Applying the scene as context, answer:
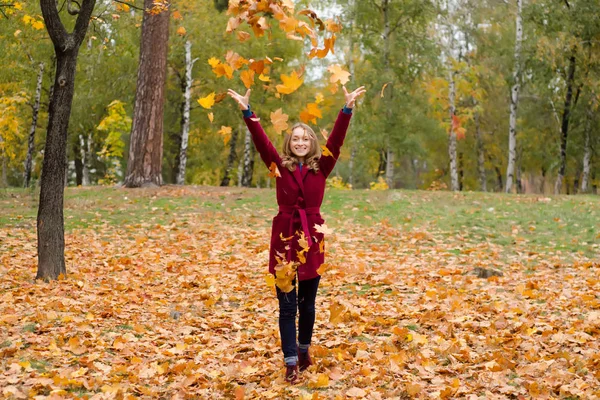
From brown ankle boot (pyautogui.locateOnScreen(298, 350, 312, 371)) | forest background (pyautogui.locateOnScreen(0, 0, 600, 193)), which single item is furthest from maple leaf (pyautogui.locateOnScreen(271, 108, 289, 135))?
forest background (pyautogui.locateOnScreen(0, 0, 600, 193))

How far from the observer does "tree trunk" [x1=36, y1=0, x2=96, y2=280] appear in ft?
24.6

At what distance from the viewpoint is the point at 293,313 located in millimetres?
4703

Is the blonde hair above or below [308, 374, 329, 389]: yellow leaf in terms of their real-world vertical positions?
above

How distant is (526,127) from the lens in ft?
116

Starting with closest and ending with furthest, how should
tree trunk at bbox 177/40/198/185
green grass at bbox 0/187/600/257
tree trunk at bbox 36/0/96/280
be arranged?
tree trunk at bbox 36/0/96/280 → green grass at bbox 0/187/600/257 → tree trunk at bbox 177/40/198/185

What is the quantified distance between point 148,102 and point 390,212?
6.48 metres

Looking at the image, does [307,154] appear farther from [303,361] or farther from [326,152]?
[303,361]

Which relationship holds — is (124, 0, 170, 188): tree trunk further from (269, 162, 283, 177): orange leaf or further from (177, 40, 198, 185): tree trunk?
(269, 162, 283, 177): orange leaf

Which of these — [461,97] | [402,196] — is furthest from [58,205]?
[461,97]

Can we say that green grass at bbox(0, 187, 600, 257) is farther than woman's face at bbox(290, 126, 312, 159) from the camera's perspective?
Yes

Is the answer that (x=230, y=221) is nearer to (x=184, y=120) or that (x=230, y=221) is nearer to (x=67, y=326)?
(x=67, y=326)

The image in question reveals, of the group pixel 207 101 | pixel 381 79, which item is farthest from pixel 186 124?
pixel 207 101

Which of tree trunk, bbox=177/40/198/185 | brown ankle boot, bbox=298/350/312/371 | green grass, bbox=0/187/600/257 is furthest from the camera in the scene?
tree trunk, bbox=177/40/198/185

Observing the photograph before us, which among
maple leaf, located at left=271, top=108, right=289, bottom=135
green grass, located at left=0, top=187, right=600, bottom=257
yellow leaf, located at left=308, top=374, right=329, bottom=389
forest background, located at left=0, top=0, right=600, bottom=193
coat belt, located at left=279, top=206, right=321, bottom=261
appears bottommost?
yellow leaf, located at left=308, top=374, right=329, bottom=389
